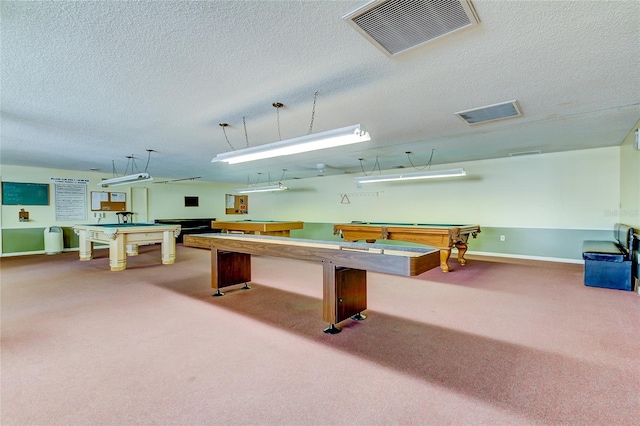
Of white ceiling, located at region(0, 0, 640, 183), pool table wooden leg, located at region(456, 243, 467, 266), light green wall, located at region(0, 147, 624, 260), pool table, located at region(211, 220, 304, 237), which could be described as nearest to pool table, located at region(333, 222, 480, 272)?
pool table wooden leg, located at region(456, 243, 467, 266)

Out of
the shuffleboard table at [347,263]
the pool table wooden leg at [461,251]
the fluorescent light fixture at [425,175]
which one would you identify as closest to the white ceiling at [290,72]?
the fluorescent light fixture at [425,175]

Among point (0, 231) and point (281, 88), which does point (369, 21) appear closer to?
point (281, 88)

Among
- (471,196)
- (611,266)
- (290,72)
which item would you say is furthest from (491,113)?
(471,196)

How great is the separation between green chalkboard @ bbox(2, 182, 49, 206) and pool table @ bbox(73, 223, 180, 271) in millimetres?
2001

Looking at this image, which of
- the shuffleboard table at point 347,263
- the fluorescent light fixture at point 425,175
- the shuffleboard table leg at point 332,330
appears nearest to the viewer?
the shuffleboard table at point 347,263

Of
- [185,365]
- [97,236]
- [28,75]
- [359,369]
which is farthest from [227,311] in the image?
[97,236]

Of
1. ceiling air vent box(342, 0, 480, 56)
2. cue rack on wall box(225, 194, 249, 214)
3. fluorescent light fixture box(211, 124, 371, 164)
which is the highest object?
ceiling air vent box(342, 0, 480, 56)

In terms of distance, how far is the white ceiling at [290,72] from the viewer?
1.77 meters

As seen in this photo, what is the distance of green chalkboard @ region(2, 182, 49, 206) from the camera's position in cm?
734

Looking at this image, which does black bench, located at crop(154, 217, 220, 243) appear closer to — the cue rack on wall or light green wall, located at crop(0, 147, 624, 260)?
light green wall, located at crop(0, 147, 624, 260)

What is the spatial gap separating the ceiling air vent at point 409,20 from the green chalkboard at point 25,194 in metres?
9.61

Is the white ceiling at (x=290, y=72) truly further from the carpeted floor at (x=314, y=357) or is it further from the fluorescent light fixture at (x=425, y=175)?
the carpeted floor at (x=314, y=357)

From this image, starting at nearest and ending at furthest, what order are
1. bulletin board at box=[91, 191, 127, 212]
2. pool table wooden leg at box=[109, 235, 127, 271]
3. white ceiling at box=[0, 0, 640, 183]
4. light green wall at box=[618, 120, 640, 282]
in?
white ceiling at box=[0, 0, 640, 183] → light green wall at box=[618, 120, 640, 282] → pool table wooden leg at box=[109, 235, 127, 271] → bulletin board at box=[91, 191, 127, 212]

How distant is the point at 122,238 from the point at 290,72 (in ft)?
16.3
